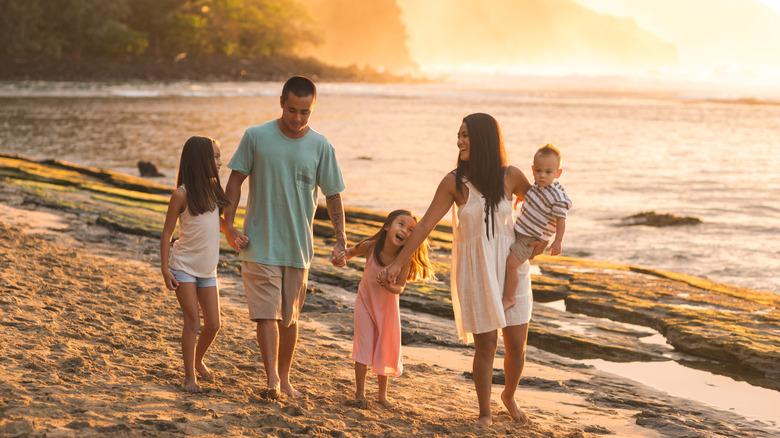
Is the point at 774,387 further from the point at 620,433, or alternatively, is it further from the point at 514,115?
the point at 514,115

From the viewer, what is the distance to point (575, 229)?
12836 millimetres

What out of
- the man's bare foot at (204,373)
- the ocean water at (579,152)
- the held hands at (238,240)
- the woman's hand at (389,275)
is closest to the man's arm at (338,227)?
the woman's hand at (389,275)

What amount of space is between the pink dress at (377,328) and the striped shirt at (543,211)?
845 mm

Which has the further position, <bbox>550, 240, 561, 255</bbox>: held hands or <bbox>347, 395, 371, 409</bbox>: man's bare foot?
<bbox>347, 395, 371, 409</bbox>: man's bare foot

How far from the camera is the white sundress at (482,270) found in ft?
13.1

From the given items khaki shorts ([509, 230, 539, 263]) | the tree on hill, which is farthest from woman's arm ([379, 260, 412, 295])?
the tree on hill

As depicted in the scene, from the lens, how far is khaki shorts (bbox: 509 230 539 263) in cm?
405

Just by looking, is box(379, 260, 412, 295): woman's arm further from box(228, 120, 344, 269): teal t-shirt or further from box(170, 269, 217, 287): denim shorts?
box(170, 269, 217, 287): denim shorts

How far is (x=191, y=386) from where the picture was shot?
4121 millimetres

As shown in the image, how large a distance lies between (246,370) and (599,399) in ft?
7.75

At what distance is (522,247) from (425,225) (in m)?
0.53

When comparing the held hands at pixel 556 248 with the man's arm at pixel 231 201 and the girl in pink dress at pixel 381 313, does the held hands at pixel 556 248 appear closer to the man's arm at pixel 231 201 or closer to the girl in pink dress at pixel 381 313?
the girl in pink dress at pixel 381 313

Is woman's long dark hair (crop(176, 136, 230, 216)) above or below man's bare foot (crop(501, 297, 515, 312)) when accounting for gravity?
above

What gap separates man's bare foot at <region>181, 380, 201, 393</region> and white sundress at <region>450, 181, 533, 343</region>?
147 cm
